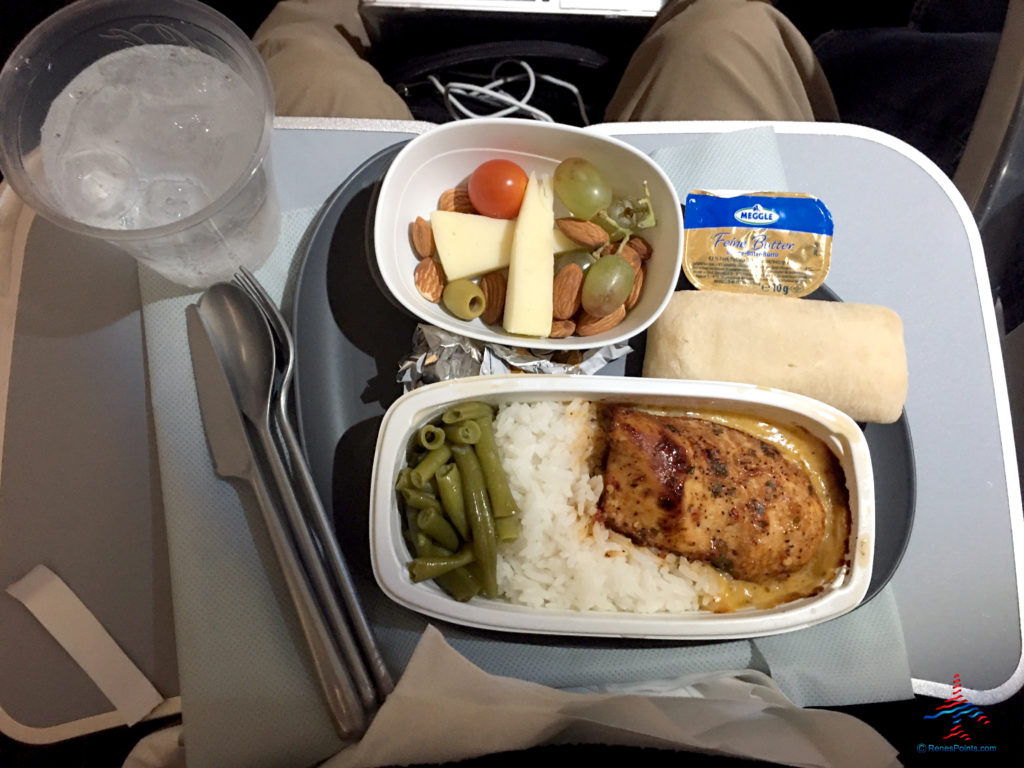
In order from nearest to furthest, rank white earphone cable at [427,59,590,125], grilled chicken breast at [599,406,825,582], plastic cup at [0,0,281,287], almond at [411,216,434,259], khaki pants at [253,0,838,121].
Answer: plastic cup at [0,0,281,287], grilled chicken breast at [599,406,825,582], almond at [411,216,434,259], khaki pants at [253,0,838,121], white earphone cable at [427,59,590,125]

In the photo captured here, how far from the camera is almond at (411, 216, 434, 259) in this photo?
108 centimetres

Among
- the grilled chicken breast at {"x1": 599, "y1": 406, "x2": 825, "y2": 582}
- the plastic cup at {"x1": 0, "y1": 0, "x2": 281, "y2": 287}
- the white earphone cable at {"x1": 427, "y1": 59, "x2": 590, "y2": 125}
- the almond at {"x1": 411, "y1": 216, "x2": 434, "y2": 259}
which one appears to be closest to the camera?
the plastic cup at {"x1": 0, "y1": 0, "x2": 281, "y2": 287}

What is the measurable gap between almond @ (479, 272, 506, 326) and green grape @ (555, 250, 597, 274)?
0.36ft

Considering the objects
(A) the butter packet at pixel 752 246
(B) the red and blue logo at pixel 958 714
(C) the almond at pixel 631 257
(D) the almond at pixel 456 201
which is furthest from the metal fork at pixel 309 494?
(B) the red and blue logo at pixel 958 714

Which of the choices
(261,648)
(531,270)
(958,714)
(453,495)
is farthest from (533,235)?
(958,714)

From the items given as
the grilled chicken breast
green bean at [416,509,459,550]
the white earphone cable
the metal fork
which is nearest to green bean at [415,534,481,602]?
green bean at [416,509,459,550]

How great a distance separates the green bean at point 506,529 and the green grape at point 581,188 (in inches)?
21.4

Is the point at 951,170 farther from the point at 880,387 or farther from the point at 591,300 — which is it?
the point at 591,300

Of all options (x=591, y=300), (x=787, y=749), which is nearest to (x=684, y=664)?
(x=787, y=749)

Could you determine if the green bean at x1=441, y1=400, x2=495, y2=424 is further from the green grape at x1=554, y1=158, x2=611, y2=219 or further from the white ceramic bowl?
the green grape at x1=554, y1=158, x2=611, y2=219

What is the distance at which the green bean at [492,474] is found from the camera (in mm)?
980

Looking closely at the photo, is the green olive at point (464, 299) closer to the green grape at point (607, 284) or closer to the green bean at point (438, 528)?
the green grape at point (607, 284)

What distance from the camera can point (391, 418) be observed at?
92cm

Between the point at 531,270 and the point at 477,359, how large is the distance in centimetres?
18
